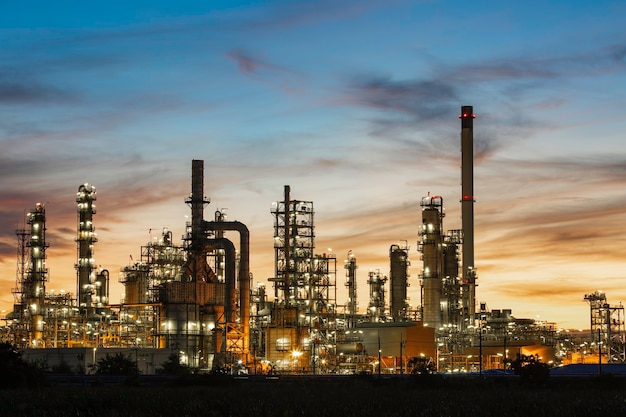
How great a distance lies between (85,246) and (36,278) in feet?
20.2

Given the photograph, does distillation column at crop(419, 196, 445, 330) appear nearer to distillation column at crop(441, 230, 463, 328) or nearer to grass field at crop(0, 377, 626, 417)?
distillation column at crop(441, 230, 463, 328)

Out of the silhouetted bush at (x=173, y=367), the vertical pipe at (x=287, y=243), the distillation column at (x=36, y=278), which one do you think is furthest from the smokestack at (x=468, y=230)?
the distillation column at (x=36, y=278)

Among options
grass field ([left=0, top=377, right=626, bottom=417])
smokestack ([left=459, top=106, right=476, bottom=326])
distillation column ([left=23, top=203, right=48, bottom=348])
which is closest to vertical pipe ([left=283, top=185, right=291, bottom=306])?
smokestack ([left=459, top=106, right=476, bottom=326])

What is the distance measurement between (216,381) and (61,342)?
4278cm

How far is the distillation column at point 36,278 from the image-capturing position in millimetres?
112500

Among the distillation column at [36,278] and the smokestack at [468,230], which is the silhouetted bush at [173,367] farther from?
the smokestack at [468,230]

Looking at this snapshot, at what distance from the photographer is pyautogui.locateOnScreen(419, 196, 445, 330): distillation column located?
360ft

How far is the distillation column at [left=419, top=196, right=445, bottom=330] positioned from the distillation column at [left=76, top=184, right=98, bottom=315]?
117 ft

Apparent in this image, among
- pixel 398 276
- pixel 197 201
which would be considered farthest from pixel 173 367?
pixel 398 276

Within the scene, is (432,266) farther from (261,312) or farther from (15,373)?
(15,373)

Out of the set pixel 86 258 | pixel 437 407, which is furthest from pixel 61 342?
pixel 437 407

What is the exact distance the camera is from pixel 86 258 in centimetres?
11650

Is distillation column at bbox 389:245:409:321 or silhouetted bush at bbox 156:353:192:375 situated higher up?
distillation column at bbox 389:245:409:321

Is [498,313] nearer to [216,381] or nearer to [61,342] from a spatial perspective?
[61,342]
